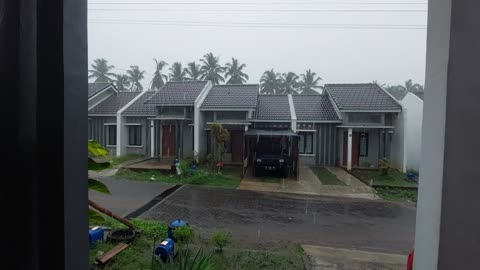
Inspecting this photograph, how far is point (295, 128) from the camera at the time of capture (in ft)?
52.1

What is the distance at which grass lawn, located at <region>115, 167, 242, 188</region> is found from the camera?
11656 millimetres

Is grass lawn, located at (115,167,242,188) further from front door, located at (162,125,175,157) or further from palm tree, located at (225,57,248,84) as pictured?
palm tree, located at (225,57,248,84)

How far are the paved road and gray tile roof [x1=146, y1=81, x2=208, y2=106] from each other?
23.5ft

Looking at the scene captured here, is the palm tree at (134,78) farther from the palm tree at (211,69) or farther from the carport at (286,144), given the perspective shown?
the carport at (286,144)

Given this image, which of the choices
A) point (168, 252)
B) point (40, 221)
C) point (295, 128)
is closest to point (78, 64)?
point (40, 221)

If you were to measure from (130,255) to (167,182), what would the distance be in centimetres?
717

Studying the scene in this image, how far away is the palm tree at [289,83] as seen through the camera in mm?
35719

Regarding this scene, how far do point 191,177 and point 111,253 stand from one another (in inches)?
305

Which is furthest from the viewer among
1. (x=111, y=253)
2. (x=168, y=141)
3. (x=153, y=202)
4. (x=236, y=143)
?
(x=168, y=141)

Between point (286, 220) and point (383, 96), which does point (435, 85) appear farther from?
point (383, 96)

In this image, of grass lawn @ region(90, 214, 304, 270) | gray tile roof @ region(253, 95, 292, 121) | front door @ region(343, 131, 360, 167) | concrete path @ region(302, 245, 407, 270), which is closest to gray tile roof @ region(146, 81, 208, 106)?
gray tile roof @ region(253, 95, 292, 121)

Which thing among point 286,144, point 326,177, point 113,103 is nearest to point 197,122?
point 286,144

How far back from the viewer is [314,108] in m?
18.0

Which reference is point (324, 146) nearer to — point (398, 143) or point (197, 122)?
point (398, 143)
